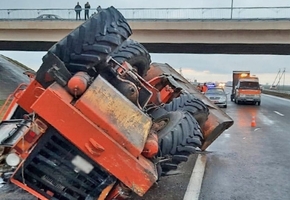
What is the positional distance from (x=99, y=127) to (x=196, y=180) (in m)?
3.05

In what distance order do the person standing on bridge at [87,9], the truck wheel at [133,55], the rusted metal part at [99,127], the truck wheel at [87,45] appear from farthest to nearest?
the person standing on bridge at [87,9] → the truck wheel at [133,55] → the truck wheel at [87,45] → the rusted metal part at [99,127]

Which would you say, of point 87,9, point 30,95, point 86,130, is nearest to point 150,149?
point 86,130

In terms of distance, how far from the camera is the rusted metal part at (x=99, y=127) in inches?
162

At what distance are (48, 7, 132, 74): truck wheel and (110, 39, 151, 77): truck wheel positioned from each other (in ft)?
6.45

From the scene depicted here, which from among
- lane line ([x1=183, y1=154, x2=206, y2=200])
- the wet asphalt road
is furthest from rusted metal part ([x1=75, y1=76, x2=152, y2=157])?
the wet asphalt road

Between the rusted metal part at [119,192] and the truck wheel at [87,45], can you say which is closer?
the rusted metal part at [119,192]

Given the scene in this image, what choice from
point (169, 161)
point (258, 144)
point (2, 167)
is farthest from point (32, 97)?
point (258, 144)

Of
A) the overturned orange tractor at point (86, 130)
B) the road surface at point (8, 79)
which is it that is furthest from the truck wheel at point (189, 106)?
the road surface at point (8, 79)

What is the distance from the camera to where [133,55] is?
23.2ft

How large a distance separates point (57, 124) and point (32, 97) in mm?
1207

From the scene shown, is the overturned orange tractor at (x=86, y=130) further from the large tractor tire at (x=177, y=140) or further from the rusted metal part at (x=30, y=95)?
the large tractor tire at (x=177, y=140)

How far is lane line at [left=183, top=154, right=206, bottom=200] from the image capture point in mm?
5836

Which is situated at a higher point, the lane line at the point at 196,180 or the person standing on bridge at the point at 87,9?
the person standing on bridge at the point at 87,9

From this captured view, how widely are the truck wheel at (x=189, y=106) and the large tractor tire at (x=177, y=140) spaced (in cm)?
114
